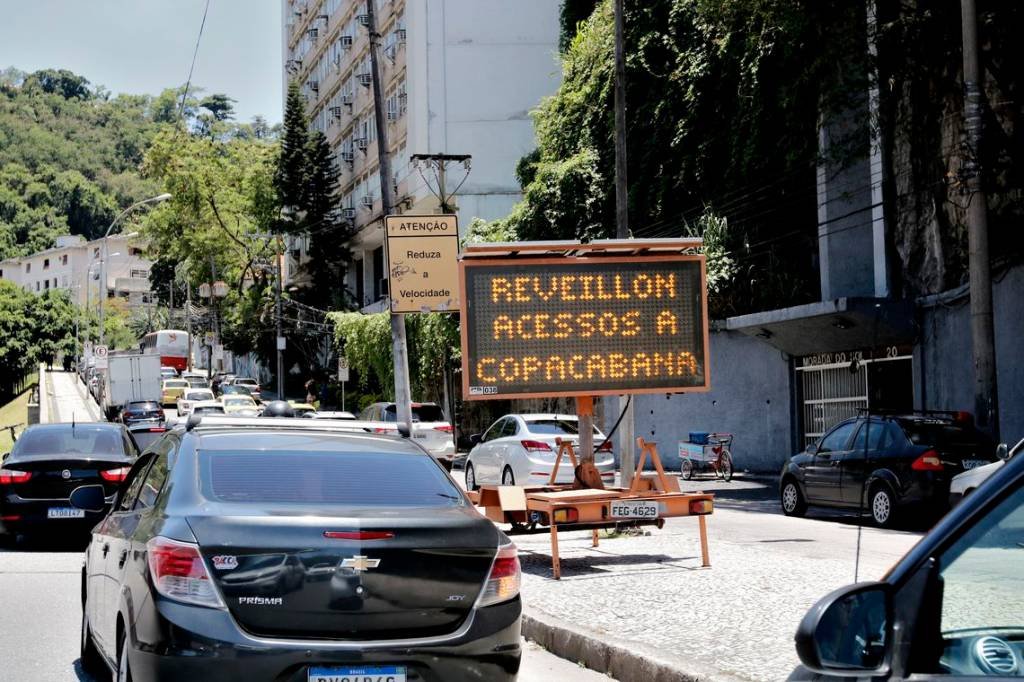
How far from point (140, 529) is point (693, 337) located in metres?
7.31

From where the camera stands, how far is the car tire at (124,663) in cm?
548

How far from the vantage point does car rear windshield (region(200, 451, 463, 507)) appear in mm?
5754

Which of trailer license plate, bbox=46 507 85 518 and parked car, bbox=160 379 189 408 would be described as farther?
parked car, bbox=160 379 189 408

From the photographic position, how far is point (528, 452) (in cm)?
2208

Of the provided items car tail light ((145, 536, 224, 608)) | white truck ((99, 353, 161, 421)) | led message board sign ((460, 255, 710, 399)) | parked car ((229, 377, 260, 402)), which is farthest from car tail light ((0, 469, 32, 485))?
parked car ((229, 377, 260, 402))

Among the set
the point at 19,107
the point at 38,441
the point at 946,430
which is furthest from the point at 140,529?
the point at 19,107

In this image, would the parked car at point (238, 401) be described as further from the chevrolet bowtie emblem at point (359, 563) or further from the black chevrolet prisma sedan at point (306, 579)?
the chevrolet bowtie emblem at point (359, 563)

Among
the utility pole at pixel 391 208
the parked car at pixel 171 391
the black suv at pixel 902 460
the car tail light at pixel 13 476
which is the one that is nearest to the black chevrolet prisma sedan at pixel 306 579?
the car tail light at pixel 13 476

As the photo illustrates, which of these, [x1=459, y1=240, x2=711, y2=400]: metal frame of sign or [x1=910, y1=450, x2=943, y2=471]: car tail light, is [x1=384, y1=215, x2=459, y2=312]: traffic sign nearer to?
[x1=910, y1=450, x2=943, y2=471]: car tail light

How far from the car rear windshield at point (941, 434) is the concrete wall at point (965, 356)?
14.6 feet

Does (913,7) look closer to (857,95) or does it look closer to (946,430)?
(857,95)

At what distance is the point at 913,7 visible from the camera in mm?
22297

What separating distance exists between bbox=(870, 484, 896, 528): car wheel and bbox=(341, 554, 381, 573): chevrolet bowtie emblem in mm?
13045

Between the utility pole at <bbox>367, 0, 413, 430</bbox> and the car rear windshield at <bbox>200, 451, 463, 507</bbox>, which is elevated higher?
the utility pole at <bbox>367, 0, 413, 430</bbox>
